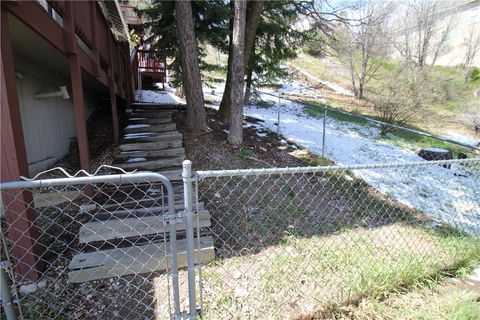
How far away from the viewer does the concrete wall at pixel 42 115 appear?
4492mm

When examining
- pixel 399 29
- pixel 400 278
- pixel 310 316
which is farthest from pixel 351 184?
pixel 399 29

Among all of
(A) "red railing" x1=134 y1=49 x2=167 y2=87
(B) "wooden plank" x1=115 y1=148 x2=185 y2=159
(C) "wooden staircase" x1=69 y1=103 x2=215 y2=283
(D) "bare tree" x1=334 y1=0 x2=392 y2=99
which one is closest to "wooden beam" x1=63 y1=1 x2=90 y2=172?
(C) "wooden staircase" x1=69 y1=103 x2=215 y2=283

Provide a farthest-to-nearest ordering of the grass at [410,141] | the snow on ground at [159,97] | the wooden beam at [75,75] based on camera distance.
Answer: the snow on ground at [159,97] < the grass at [410,141] < the wooden beam at [75,75]

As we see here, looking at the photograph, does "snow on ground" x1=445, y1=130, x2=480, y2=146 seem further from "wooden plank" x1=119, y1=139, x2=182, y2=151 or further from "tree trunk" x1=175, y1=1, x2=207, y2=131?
"wooden plank" x1=119, y1=139, x2=182, y2=151

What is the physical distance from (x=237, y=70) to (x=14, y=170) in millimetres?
4569

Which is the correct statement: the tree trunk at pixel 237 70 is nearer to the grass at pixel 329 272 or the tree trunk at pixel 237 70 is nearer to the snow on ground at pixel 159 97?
the grass at pixel 329 272

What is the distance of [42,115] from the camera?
507cm

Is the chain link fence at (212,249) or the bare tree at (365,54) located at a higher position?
the bare tree at (365,54)

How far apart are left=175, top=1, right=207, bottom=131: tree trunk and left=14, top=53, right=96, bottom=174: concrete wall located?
7.47ft

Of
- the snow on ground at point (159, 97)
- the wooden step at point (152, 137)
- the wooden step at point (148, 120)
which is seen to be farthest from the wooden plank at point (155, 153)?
the snow on ground at point (159, 97)

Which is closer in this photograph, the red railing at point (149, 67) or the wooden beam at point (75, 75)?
the wooden beam at point (75, 75)

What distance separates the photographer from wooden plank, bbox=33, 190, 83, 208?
390cm

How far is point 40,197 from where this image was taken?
13.1ft

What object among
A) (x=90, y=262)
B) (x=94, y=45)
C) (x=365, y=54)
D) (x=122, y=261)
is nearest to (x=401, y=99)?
(x=365, y=54)
